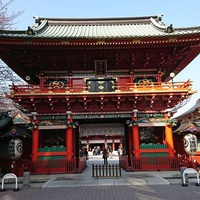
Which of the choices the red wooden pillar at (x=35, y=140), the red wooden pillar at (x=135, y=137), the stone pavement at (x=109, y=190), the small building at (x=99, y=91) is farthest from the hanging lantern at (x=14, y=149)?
the red wooden pillar at (x=135, y=137)

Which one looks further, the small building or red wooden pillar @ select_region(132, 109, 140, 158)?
red wooden pillar @ select_region(132, 109, 140, 158)

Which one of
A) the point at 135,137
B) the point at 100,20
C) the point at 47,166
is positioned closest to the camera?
the point at 47,166

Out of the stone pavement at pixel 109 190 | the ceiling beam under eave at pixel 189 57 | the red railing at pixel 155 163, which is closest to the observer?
the stone pavement at pixel 109 190

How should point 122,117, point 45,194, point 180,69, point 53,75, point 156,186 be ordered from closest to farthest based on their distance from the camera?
point 45,194, point 156,186, point 122,117, point 53,75, point 180,69

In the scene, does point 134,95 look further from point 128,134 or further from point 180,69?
point 180,69

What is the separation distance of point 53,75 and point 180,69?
11814 mm

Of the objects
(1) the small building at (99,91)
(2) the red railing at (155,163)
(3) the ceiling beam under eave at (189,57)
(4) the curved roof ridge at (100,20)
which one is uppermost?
(4) the curved roof ridge at (100,20)

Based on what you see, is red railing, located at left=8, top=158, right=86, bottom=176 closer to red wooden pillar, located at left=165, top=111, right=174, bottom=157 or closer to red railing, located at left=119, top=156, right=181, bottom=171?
red railing, located at left=119, top=156, right=181, bottom=171

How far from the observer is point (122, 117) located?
1591 centimetres

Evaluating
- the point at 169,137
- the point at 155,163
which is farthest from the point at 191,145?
the point at 155,163

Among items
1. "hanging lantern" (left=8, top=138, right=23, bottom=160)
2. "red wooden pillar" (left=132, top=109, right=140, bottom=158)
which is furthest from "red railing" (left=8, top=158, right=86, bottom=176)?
"red wooden pillar" (left=132, top=109, right=140, bottom=158)

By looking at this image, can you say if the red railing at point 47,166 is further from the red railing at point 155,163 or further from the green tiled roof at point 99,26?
the green tiled roof at point 99,26

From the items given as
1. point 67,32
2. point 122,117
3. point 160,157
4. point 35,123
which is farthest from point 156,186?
point 67,32

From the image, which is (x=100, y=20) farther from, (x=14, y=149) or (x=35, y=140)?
(x=14, y=149)
